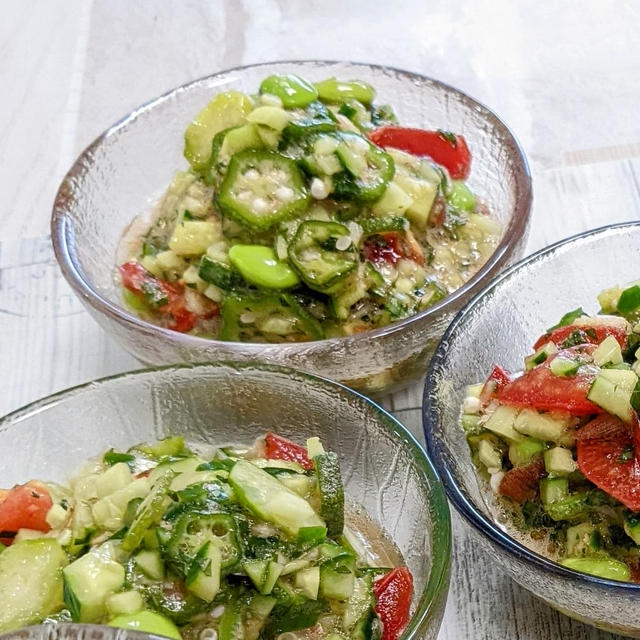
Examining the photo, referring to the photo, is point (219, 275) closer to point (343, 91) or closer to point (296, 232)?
point (296, 232)

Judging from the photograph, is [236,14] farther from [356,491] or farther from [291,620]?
[291,620]

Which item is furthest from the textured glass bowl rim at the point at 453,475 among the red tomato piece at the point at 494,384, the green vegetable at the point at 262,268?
the green vegetable at the point at 262,268

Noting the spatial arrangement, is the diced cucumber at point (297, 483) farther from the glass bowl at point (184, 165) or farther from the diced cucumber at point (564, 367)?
the diced cucumber at point (564, 367)

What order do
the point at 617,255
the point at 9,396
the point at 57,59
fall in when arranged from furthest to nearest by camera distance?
1. the point at 57,59
2. the point at 9,396
3. the point at 617,255

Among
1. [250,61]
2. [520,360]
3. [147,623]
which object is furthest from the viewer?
[250,61]

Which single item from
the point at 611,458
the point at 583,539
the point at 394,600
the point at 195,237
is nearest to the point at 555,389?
the point at 611,458

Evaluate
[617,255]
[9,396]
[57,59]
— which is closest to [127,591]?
[9,396]
